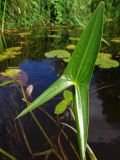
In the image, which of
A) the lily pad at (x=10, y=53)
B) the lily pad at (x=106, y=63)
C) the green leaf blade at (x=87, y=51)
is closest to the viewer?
the green leaf blade at (x=87, y=51)

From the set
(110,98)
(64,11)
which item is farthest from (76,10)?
(110,98)

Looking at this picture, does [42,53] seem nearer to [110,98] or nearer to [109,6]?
[110,98]

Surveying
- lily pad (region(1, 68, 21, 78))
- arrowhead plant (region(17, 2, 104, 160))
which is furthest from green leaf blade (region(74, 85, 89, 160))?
lily pad (region(1, 68, 21, 78))

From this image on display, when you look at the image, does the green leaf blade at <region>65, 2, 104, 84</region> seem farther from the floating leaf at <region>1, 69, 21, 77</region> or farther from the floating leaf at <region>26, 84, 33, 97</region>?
the floating leaf at <region>1, 69, 21, 77</region>

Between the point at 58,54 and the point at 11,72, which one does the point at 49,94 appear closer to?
the point at 11,72

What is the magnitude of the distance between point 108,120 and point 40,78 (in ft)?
2.20

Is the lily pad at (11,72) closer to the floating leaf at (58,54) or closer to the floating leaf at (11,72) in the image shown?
the floating leaf at (11,72)

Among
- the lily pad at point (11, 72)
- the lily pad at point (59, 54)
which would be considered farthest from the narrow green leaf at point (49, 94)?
the lily pad at point (59, 54)

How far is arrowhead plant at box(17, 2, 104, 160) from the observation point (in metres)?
0.61

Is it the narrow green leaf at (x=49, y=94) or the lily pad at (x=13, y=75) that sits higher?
the narrow green leaf at (x=49, y=94)

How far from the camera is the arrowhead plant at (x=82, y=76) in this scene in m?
0.61

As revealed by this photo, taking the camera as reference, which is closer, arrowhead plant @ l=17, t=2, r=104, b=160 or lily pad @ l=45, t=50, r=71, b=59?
arrowhead plant @ l=17, t=2, r=104, b=160

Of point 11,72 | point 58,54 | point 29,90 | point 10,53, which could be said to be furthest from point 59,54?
point 29,90

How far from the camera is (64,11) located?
4355mm
